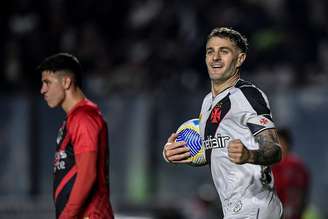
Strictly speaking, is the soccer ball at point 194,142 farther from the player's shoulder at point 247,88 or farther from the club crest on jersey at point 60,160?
the club crest on jersey at point 60,160

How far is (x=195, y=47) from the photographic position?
47.7ft

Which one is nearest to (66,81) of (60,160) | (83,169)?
(60,160)

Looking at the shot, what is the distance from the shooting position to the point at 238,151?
5391 millimetres

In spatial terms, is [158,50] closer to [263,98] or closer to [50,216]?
[50,216]

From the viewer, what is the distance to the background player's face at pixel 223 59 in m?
6.09

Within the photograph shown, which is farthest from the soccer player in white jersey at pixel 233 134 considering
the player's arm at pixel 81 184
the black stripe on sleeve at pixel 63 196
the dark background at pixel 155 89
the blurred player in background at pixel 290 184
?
the dark background at pixel 155 89

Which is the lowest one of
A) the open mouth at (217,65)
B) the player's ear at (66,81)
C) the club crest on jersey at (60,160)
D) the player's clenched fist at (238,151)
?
the club crest on jersey at (60,160)

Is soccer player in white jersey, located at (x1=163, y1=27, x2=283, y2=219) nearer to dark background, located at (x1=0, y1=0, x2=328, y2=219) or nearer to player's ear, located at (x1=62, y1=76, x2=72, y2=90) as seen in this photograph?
player's ear, located at (x1=62, y1=76, x2=72, y2=90)

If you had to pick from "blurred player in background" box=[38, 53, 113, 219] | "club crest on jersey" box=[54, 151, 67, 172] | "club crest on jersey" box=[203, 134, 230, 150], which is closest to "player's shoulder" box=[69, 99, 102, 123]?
"blurred player in background" box=[38, 53, 113, 219]

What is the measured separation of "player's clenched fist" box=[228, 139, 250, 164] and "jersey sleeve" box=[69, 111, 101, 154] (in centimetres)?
178

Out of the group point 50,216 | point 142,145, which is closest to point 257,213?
point 50,216

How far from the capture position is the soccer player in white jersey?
5.96 meters

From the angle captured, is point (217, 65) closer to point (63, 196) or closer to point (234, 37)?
point (234, 37)

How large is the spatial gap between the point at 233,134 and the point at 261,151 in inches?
16.0
